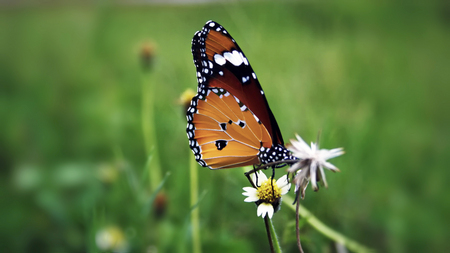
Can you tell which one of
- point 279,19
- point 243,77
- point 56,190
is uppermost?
point 279,19

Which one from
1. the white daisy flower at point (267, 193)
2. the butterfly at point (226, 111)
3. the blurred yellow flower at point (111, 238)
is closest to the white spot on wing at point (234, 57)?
the butterfly at point (226, 111)

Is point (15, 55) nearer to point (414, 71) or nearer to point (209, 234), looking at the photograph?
point (209, 234)

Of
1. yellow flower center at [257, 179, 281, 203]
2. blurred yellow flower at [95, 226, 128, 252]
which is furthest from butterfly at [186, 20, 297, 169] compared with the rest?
blurred yellow flower at [95, 226, 128, 252]

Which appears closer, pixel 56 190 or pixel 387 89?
pixel 56 190

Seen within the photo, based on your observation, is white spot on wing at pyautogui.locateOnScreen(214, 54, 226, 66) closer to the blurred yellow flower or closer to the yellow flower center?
the yellow flower center

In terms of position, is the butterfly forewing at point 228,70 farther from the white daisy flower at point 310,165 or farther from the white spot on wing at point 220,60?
the white daisy flower at point 310,165

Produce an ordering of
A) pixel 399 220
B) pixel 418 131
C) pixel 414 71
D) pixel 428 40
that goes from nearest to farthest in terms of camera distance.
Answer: pixel 399 220, pixel 418 131, pixel 414 71, pixel 428 40

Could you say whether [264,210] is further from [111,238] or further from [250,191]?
[111,238]

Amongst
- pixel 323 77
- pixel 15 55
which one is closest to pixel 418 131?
pixel 323 77
